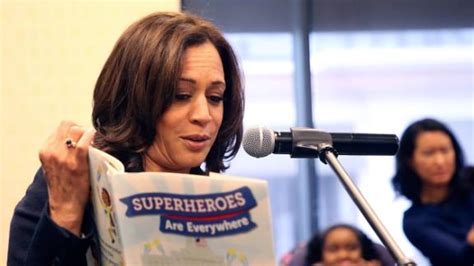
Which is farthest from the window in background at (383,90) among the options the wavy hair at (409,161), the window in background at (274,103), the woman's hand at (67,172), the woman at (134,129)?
the woman's hand at (67,172)

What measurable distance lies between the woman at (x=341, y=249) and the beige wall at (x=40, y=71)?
930mm

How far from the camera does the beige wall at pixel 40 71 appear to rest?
8.73 feet

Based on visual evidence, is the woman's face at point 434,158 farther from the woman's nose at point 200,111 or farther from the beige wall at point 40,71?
the woman's nose at point 200,111

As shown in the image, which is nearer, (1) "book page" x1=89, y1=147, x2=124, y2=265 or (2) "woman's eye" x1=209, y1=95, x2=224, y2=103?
(1) "book page" x1=89, y1=147, x2=124, y2=265

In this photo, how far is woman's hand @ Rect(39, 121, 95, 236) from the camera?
3.58ft

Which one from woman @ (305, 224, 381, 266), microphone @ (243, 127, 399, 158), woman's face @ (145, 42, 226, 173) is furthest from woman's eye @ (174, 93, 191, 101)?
woman @ (305, 224, 381, 266)

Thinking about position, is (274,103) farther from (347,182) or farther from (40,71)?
(347,182)

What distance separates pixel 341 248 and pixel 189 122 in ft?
5.66

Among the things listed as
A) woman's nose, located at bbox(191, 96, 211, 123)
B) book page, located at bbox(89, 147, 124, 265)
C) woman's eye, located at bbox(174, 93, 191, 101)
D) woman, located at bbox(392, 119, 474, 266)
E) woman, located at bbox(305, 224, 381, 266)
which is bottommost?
woman, located at bbox(305, 224, 381, 266)

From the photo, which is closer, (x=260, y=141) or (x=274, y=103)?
(x=260, y=141)

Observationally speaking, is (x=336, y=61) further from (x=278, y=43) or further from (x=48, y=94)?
(x=48, y=94)

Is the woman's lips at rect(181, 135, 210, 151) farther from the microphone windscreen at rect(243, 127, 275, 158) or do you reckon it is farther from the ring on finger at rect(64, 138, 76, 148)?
the ring on finger at rect(64, 138, 76, 148)

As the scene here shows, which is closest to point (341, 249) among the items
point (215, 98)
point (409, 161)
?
point (409, 161)

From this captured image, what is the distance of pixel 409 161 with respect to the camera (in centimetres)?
253
